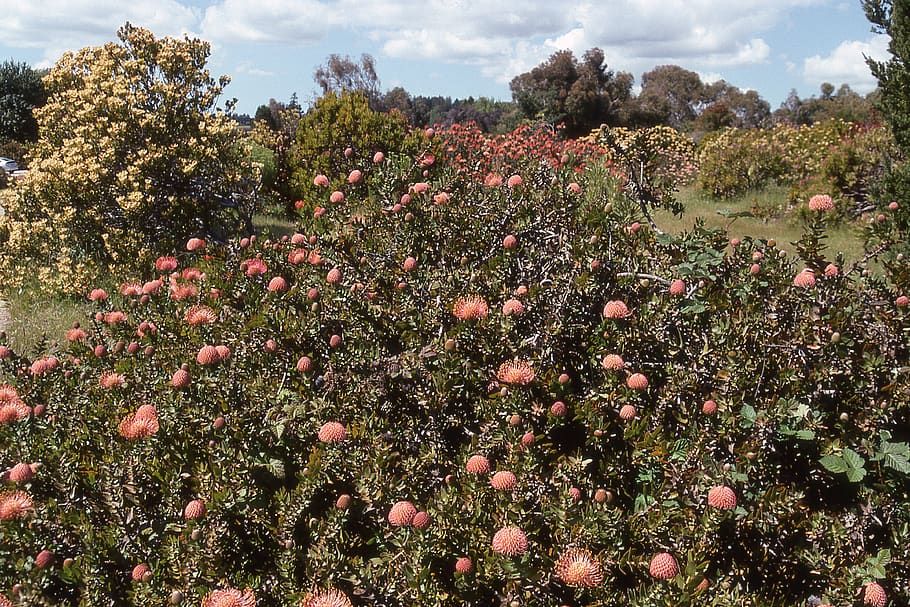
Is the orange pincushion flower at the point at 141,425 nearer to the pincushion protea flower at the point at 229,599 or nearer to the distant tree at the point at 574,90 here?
the pincushion protea flower at the point at 229,599

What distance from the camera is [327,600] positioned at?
1522 mm

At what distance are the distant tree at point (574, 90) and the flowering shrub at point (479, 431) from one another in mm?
26145

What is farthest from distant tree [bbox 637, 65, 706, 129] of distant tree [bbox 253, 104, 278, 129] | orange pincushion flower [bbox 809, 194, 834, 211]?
orange pincushion flower [bbox 809, 194, 834, 211]

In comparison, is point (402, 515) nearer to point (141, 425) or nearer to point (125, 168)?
point (141, 425)

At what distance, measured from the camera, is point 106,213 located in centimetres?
671

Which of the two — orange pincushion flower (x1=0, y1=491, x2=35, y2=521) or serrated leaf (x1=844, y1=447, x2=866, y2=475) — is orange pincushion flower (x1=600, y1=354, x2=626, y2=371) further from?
orange pincushion flower (x1=0, y1=491, x2=35, y2=521)

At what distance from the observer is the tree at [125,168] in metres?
6.54

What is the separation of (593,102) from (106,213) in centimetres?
2501

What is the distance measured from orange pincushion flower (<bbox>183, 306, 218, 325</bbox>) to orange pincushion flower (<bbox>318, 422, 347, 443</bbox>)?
88 cm

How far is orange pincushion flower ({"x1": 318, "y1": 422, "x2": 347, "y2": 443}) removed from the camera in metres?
1.77

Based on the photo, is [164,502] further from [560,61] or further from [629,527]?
[560,61]

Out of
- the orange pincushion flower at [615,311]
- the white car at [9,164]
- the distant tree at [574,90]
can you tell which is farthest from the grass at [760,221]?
the white car at [9,164]

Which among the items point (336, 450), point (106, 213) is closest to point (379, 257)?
point (336, 450)

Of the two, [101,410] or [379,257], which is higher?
[379,257]
